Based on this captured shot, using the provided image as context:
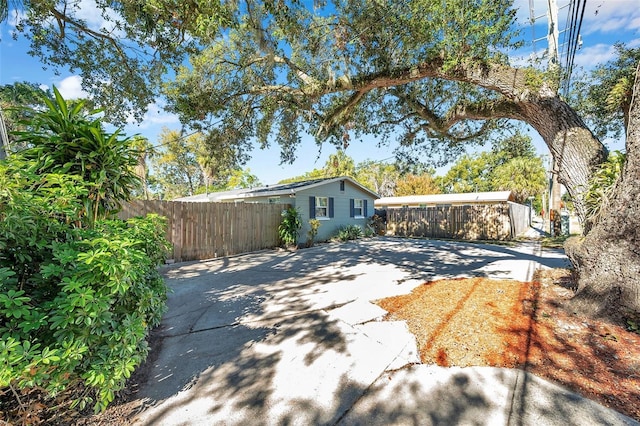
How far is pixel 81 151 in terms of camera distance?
6.98 feet

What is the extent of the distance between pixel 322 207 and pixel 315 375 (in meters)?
10.5

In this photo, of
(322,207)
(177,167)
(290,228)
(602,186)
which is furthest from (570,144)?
(177,167)

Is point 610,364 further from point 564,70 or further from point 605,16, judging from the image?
point 605,16

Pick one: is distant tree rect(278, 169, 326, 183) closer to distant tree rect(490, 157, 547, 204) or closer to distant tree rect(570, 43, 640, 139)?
distant tree rect(490, 157, 547, 204)

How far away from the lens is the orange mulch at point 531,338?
219 cm

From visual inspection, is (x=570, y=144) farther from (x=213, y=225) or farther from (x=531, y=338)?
(x=213, y=225)

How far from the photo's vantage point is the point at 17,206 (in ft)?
4.93

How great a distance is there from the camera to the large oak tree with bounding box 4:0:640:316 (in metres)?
4.19

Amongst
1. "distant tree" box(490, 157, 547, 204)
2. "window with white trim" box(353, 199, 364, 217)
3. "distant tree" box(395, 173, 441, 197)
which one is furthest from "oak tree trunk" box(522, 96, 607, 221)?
"distant tree" box(395, 173, 441, 197)

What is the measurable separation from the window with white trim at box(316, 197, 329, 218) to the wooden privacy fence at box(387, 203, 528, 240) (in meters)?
5.47

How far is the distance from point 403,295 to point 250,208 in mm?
7044

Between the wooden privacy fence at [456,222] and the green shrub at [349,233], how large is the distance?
138 inches

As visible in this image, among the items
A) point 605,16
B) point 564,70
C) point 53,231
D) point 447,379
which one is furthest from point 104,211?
point 605,16

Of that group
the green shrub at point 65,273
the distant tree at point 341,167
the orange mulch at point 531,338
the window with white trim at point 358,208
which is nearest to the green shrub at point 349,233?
the window with white trim at point 358,208
